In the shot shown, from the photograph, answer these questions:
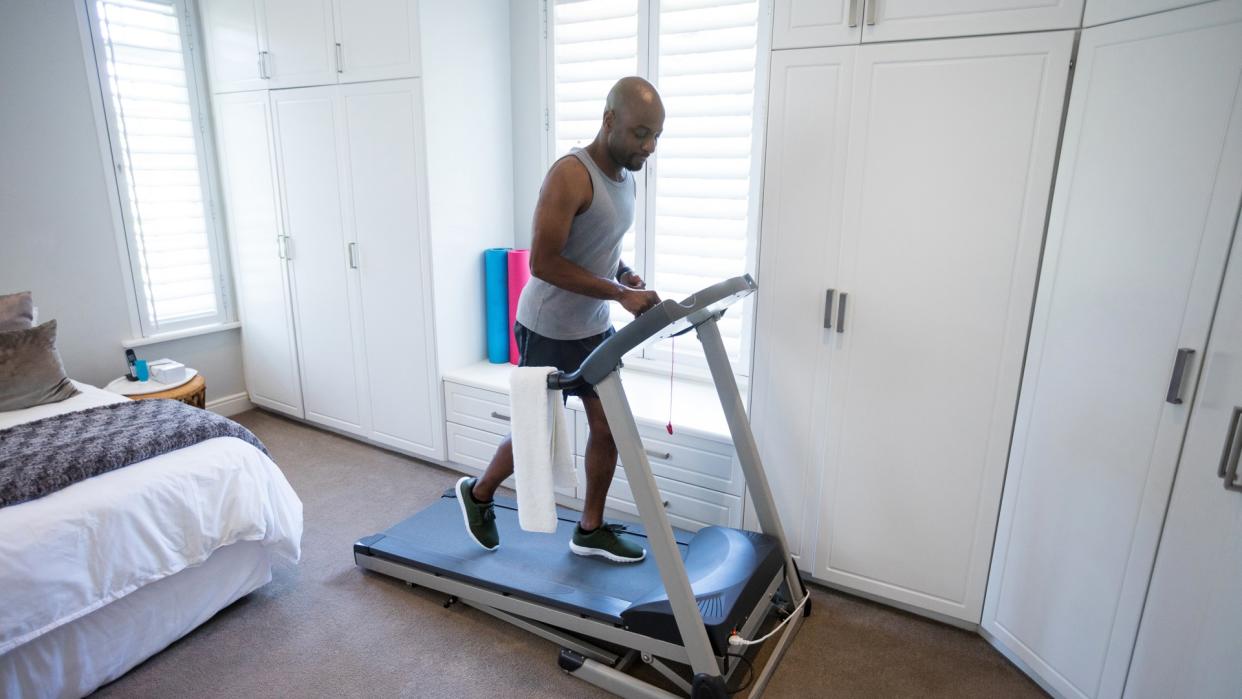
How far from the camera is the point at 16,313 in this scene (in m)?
2.57

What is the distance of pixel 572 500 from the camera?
115 inches

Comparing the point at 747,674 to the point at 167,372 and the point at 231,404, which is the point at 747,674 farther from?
the point at 231,404

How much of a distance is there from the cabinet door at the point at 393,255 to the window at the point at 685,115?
77 centimetres

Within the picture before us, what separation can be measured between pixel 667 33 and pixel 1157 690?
2702 millimetres

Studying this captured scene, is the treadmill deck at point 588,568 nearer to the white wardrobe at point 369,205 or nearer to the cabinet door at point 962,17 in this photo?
the white wardrobe at point 369,205

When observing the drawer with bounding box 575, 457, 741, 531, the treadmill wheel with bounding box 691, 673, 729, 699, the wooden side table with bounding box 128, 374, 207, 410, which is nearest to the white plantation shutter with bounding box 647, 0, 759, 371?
the drawer with bounding box 575, 457, 741, 531

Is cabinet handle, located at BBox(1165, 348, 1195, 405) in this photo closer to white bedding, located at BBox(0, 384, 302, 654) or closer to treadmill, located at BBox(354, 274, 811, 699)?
treadmill, located at BBox(354, 274, 811, 699)

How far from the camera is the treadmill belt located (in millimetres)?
2012

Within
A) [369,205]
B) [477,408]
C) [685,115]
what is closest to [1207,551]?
[685,115]

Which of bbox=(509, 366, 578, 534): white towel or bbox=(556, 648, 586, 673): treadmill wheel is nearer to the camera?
bbox=(509, 366, 578, 534): white towel

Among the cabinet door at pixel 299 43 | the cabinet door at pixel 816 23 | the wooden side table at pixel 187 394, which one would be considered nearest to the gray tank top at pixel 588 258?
the cabinet door at pixel 816 23

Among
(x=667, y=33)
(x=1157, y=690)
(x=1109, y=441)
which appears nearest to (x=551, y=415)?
(x=1109, y=441)

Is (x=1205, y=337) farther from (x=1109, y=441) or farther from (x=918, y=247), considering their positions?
(x=918, y=247)

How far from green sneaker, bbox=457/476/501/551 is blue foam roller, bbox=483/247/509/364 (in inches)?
43.2
